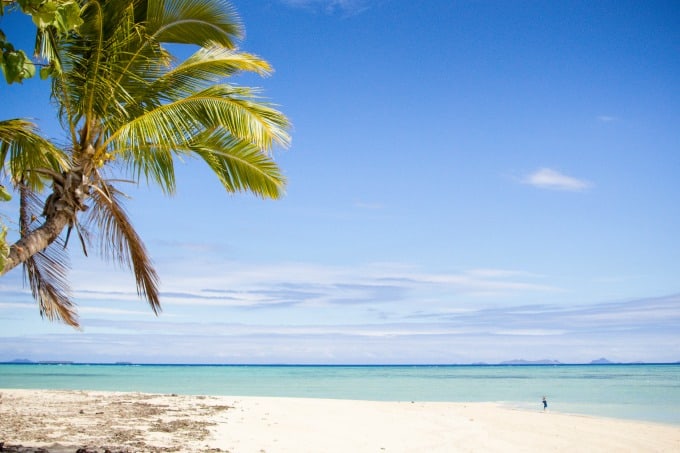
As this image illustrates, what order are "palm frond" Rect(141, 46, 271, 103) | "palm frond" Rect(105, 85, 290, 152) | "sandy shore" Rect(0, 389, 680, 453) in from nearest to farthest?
"palm frond" Rect(105, 85, 290, 152)
"palm frond" Rect(141, 46, 271, 103)
"sandy shore" Rect(0, 389, 680, 453)

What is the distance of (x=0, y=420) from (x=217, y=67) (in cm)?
722

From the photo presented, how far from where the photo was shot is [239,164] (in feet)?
27.2

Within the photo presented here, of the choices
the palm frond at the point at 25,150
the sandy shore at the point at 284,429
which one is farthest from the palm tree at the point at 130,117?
the sandy shore at the point at 284,429

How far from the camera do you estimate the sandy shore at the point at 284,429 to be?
8375 mm

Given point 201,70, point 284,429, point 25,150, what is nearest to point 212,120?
point 201,70

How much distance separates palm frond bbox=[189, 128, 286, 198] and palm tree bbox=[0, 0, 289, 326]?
0.07 feet

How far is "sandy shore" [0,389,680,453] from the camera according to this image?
27.5ft

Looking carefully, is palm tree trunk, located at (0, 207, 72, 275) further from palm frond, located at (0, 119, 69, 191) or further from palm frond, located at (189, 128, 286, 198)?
palm frond, located at (189, 128, 286, 198)

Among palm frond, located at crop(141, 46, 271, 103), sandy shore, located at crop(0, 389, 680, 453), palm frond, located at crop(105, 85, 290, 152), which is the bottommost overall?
sandy shore, located at crop(0, 389, 680, 453)

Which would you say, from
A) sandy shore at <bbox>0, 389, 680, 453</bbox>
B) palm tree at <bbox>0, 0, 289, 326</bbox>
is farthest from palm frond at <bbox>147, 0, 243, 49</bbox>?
sandy shore at <bbox>0, 389, 680, 453</bbox>

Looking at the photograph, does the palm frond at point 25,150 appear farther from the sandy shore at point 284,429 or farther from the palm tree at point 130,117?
the sandy shore at point 284,429

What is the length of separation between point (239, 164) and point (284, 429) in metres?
5.18

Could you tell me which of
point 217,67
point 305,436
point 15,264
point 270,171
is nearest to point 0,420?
point 305,436

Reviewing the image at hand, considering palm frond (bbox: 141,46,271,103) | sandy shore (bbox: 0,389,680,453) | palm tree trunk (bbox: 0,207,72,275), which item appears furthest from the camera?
sandy shore (bbox: 0,389,680,453)
